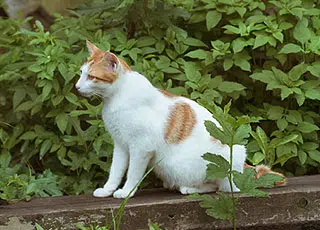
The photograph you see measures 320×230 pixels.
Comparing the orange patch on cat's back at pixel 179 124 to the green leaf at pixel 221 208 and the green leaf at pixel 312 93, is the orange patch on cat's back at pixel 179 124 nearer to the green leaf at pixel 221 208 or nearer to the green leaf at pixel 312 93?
the green leaf at pixel 221 208

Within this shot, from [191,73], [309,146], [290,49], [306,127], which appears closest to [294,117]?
[306,127]

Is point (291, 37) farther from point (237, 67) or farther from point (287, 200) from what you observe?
point (287, 200)

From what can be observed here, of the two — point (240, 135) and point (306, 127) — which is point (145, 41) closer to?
point (306, 127)

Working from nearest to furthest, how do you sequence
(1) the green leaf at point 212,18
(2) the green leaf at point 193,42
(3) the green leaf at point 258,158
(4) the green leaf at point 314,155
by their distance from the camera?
(3) the green leaf at point 258,158, (4) the green leaf at point 314,155, (1) the green leaf at point 212,18, (2) the green leaf at point 193,42

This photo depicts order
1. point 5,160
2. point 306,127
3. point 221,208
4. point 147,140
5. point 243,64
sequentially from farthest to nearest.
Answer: point 243,64 < point 306,127 < point 5,160 < point 147,140 < point 221,208

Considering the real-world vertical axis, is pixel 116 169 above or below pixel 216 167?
below

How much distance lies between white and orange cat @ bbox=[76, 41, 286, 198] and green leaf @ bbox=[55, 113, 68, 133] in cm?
99

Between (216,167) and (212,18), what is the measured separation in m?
1.84

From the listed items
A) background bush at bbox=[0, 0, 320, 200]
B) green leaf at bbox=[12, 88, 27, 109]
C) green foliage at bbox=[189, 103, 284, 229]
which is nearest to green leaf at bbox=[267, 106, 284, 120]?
background bush at bbox=[0, 0, 320, 200]

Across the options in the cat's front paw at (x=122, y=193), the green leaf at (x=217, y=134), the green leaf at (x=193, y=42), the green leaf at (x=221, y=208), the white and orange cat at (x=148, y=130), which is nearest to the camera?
the green leaf at (x=217, y=134)

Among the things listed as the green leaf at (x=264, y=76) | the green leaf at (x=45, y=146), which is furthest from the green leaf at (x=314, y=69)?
the green leaf at (x=45, y=146)

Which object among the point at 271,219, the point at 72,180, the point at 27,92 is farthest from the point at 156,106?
the point at 27,92

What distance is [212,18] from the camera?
4645mm

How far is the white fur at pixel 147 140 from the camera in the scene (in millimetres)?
3225
